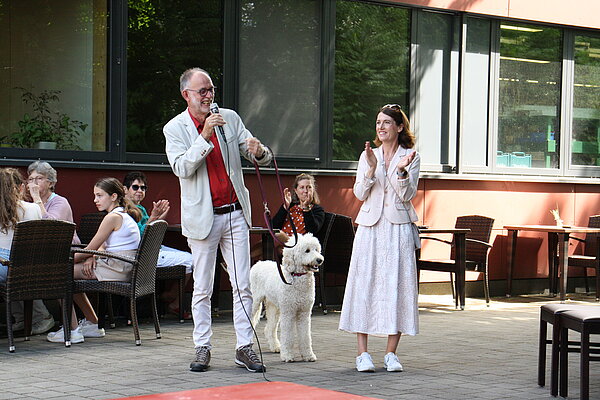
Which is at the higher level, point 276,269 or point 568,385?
point 276,269

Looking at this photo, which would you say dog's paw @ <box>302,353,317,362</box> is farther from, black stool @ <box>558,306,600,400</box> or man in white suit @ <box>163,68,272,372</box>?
black stool @ <box>558,306,600,400</box>

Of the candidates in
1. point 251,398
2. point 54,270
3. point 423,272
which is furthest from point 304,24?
point 251,398

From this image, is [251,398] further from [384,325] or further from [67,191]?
[67,191]

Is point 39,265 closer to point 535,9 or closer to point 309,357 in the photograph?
point 309,357

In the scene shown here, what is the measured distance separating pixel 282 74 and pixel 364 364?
17.7 ft

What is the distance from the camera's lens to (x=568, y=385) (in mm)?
6926

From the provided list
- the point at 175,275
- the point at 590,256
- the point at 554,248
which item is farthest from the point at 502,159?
the point at 175,275

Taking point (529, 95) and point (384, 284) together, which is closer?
point (384, 284)

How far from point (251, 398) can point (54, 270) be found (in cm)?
476

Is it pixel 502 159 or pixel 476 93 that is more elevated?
pixel 476 93

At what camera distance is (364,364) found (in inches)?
293

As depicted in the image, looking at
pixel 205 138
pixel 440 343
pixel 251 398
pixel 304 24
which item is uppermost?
pixel 304 24

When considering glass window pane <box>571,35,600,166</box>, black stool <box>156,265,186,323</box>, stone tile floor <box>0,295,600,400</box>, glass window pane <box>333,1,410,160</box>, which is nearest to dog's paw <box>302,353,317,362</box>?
stone tile floor <box>0,295,600,400</box>

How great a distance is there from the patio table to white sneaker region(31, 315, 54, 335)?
21.6 ft
